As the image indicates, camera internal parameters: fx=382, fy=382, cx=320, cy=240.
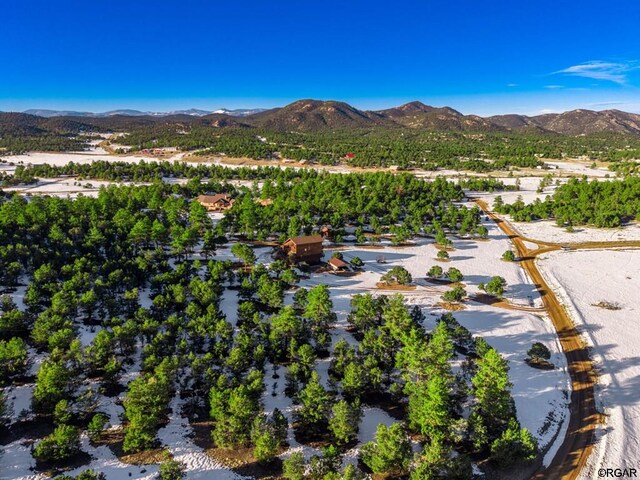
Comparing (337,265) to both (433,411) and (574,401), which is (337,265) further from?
(574,401)

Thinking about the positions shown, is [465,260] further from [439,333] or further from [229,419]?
[229,419]

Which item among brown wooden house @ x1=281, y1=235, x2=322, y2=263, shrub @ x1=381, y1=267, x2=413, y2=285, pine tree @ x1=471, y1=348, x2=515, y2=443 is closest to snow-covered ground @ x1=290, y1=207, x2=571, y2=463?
shrub @ x1=381, y1=267, x2=413, y2=285

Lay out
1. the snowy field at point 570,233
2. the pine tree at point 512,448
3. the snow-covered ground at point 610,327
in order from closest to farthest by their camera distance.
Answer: the pine tree at point 512,448, the snow-covered ground at point 610,327, the snowy field at point 570,233

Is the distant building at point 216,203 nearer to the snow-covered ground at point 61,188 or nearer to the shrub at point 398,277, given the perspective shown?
the snow-covered ground at point 61,188

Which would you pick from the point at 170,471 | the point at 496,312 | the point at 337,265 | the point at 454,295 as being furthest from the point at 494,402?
the point at 337,265

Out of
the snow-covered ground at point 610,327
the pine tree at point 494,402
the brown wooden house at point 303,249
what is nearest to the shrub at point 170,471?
the pine tree at point 494,402

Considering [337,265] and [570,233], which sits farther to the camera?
[570,233]

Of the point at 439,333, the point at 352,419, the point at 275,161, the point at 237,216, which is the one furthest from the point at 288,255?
the point at 275,161
